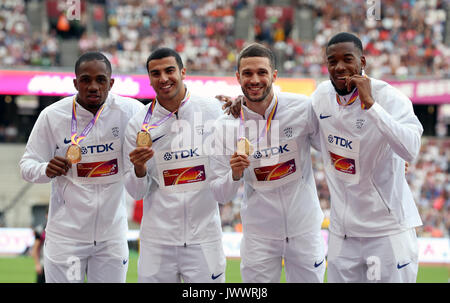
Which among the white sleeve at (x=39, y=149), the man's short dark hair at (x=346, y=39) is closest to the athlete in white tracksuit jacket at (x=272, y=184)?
the man's short dark hair at (x=346, y=39)

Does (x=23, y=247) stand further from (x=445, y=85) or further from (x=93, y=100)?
(x=445, y=85)

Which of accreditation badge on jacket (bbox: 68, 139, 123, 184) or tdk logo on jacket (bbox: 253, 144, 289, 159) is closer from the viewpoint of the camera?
tdk logo on jacket (bbox: 253, 144, 289, 159)

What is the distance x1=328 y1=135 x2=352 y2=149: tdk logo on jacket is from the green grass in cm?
623

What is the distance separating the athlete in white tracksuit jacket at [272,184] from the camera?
170 inches

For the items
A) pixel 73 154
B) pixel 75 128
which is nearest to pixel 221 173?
pixel 73 154

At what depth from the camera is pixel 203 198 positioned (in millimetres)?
4434

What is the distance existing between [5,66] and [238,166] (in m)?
15.5

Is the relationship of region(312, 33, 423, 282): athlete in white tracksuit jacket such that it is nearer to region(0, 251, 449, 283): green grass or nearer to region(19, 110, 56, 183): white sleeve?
region(19, 110, 56, 183): white sleeve

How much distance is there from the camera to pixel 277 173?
14.3ft

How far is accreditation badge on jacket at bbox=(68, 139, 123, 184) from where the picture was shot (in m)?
4.55

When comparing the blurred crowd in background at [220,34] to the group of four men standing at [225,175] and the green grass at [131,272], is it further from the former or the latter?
the group of four men standing at [225,175]

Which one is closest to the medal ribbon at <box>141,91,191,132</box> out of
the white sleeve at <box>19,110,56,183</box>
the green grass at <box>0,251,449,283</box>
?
the white sleeve at <box>19,110,56,183</box>

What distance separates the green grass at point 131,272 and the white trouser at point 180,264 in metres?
5.82

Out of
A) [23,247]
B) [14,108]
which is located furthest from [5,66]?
[23,247]
